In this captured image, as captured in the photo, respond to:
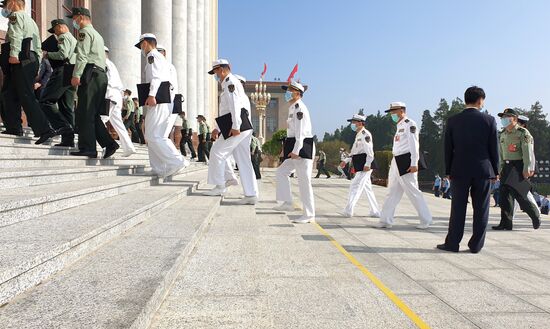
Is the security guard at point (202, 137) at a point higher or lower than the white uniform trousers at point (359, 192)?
higher

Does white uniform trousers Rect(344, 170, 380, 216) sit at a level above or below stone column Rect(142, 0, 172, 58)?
below

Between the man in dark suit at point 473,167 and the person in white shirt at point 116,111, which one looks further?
the person in white shirt at point 116,111

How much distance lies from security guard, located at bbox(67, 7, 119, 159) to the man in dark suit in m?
5.12

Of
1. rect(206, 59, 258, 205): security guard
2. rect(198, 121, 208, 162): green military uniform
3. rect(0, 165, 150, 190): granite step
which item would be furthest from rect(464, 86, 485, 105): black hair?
rect(198, 121, 208, 162): green military uniform

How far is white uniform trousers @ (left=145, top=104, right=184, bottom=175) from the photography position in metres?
7.25

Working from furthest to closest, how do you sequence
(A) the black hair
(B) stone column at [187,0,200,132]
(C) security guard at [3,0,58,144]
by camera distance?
(B) stone column at [187,0,200,132]
(C) security guard at [3,0,58,144]
(A) the black hair

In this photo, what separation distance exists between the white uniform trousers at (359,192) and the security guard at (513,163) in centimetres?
202

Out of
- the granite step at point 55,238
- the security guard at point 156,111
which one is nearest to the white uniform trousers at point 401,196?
the security guard at point 156,111

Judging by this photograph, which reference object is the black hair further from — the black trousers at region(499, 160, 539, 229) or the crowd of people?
the black trousers at region(499, 160, 539, 229)

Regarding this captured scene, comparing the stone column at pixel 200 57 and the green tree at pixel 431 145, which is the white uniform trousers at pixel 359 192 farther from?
the green tree at pixel 431 145

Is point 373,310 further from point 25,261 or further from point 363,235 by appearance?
point 363,235

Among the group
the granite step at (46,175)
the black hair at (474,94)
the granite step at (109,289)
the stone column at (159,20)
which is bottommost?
the granite step at (109,289)

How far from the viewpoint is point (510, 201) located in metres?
7.24

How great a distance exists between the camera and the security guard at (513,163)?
23.4 feet
